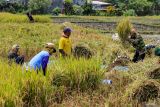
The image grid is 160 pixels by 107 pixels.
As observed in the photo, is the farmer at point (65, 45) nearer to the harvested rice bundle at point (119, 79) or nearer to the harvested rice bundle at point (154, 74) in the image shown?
the harvested rice bundle at point (119, 79)

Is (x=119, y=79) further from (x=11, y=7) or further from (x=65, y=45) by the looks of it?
(x=11, y=7)

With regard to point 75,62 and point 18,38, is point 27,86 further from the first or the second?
point 18,38

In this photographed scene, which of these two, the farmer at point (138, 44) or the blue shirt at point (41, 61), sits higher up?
the blue shirt at point (41, 61)

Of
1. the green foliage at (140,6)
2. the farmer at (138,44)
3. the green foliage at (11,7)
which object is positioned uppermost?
the farmer at (138,44)

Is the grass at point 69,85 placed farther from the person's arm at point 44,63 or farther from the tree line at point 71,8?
the tree line at point 71,8

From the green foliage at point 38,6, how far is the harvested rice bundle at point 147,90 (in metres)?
46.4

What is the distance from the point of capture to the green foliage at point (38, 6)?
5491 cm

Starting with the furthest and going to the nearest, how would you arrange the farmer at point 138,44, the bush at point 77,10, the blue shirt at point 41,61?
1. the bush at point 77,10
2. the farmer at point 138,44
3. the blue shirt at point 41,61

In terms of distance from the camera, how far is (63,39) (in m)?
10.6

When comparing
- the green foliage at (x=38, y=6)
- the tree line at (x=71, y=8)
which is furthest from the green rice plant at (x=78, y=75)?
the green foliage at (x=38, y=6)

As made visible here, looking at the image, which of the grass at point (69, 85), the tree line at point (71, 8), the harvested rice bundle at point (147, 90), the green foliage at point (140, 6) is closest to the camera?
the grass at point (69, 85)

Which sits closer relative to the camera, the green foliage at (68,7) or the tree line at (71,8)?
the tree line at (71,8)

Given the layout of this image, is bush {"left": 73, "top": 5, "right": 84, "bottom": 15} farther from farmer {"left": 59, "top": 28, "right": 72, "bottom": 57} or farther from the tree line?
farmer {"left": 59, "top": 28, "right": 72, "bottom": 57}

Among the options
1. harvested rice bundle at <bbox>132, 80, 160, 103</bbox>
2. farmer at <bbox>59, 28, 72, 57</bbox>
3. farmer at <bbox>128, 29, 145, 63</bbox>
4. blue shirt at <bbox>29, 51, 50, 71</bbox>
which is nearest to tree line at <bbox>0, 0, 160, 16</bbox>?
farmer at <bbox>128, 29, 145, 63</bbox>
